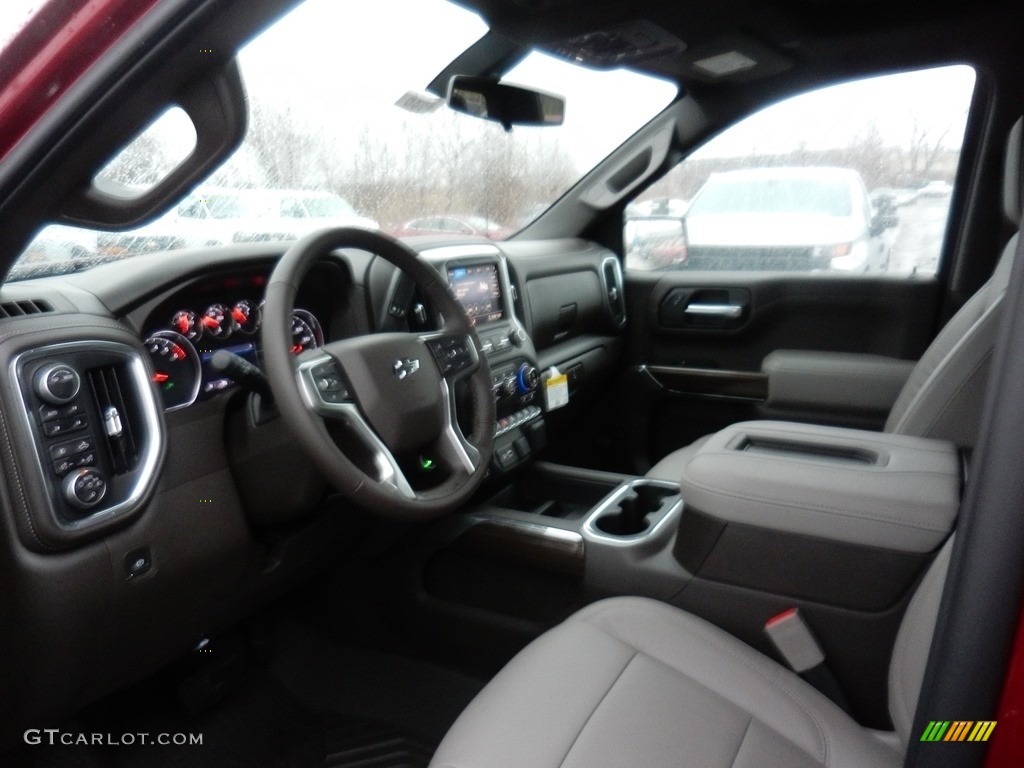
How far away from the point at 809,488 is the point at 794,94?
165 cm

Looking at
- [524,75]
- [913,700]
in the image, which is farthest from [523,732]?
[524,75]

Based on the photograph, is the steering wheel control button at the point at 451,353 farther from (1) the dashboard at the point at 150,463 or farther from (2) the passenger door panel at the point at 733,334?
(2) the passenger door panel at the point at 733,334

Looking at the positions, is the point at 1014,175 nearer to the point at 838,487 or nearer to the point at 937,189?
the point at 937,189

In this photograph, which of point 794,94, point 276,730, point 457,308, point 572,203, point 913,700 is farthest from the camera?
point 572,203

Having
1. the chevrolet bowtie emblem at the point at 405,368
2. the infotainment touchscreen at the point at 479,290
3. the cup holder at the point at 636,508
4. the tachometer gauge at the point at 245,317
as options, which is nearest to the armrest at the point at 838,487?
the cup holder at the point at 636,508

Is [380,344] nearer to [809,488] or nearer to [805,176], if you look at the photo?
[809,488]

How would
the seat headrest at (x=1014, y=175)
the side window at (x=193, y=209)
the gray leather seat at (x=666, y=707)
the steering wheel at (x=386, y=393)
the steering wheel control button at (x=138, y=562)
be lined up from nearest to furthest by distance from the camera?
the gray leather seat at (x=666, y=707), the steering wheel at (x=386, y=393), the steering wheel control button at (x=138, y=562), the side window at (x=193, y=209), the seat headrest at (x=1014, y=175)

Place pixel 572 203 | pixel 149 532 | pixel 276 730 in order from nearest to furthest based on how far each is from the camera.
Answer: pixel 149 532
pixel 276 730
pixel 572 203

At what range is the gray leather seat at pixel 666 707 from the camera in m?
0.98

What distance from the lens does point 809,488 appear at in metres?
1.26

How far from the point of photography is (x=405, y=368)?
53.3 inches

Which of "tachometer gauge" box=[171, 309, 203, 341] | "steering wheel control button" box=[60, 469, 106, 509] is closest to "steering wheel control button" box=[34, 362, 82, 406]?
"steering wheel control button" box=[60, 469, 106, 509]

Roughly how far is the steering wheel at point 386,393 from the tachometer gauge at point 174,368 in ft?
0.69

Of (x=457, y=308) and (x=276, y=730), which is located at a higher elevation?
(x=457, y=308)
